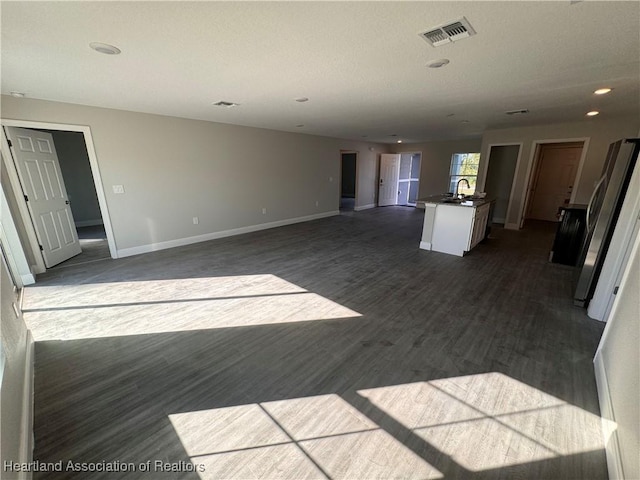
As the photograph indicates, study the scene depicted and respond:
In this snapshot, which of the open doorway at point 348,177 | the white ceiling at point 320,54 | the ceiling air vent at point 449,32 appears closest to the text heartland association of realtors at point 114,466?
the white ceiling at point 320,54

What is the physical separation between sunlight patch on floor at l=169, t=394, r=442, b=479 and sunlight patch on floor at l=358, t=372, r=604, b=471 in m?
0.21

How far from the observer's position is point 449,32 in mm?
1877

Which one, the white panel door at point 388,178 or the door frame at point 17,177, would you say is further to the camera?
the white panel door at point 388,178

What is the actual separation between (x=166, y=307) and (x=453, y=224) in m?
4.64

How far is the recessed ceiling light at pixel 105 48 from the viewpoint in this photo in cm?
204

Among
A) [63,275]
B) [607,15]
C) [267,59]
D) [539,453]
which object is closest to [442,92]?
[607,15]

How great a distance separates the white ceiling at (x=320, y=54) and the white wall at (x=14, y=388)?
2014 mm

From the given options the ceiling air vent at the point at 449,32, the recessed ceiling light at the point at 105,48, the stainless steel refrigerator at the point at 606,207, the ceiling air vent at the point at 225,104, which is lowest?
the stainless steel refrigerator at the point at 606,207

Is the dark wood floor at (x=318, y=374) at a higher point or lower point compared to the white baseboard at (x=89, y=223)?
lower

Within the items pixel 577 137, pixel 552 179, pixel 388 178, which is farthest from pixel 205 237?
pixel 552 179

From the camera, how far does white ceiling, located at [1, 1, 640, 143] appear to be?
164 centimetres

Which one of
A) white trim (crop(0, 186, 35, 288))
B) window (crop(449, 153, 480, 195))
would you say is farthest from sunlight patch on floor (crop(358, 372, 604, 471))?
window (crop(449, 153, 480, 195))

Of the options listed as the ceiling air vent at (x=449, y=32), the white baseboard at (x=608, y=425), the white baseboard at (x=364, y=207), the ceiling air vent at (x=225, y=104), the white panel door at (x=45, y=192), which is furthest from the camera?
the white baseboard at (x=364, y=207)

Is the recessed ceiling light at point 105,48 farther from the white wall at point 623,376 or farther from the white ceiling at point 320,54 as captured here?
the white wall at point 623,376
